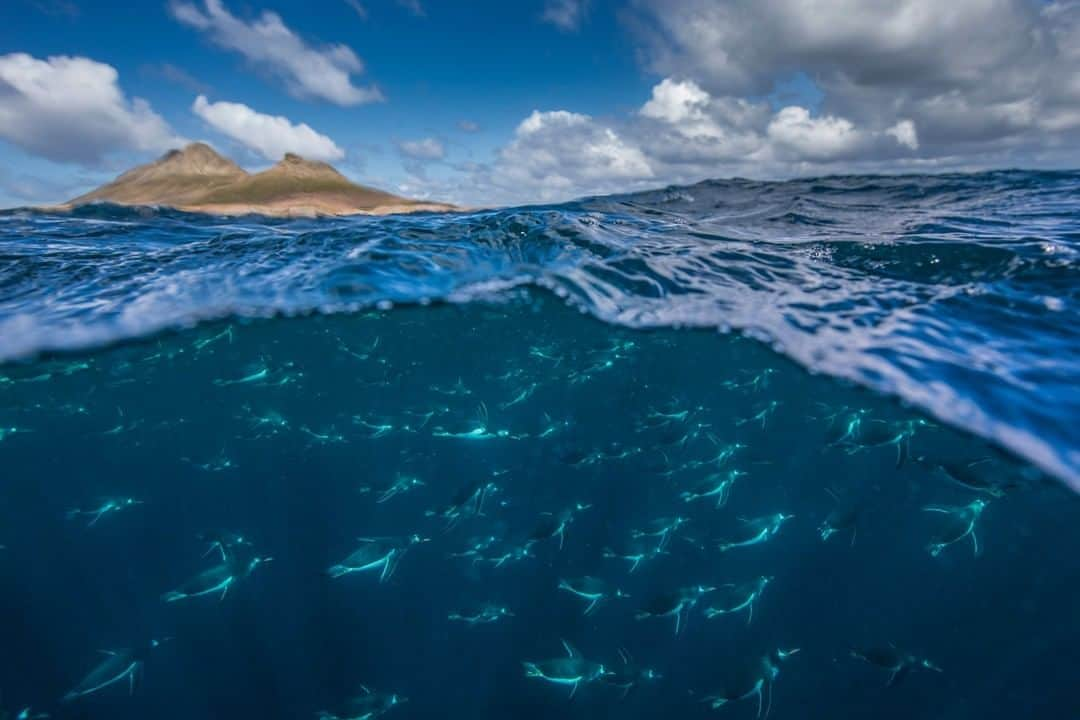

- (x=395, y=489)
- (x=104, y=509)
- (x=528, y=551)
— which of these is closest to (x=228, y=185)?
(x=104, y=509)

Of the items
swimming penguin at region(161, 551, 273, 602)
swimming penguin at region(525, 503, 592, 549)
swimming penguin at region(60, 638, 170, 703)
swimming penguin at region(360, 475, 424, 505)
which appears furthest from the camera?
swimming penguin at region(360, 475, 424, 505)

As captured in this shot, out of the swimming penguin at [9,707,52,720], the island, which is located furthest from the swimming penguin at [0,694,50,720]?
the island

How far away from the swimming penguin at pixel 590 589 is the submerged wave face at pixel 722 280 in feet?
15.8

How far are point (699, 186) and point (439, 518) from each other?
53.8 ft

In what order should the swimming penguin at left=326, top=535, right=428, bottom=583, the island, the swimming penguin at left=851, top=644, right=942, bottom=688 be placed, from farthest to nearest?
the island < the swimming penguin at left=326, top=535, right=428, bottom=583 < the swimming penguin at left=851, top=644, right=942, bottom=688

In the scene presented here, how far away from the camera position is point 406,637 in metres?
6.21

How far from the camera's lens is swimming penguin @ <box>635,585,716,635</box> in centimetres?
546

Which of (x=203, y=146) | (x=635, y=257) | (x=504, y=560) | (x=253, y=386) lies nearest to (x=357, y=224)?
(x=253, y=386)

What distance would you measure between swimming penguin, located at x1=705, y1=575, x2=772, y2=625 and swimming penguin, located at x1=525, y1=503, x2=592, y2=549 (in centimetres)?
206

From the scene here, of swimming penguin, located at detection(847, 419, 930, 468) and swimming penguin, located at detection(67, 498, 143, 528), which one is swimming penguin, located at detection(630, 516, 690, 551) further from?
swimming penguin, located at detection(67, 498, 143, 528)

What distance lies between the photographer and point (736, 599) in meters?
6.35

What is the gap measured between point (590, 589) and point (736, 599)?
1875 mm

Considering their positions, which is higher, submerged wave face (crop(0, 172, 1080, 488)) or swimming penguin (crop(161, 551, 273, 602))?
submerged wave face (crop(0, 172, 1080, 488))

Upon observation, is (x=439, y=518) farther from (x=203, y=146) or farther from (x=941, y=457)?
(x=203, y=146)
